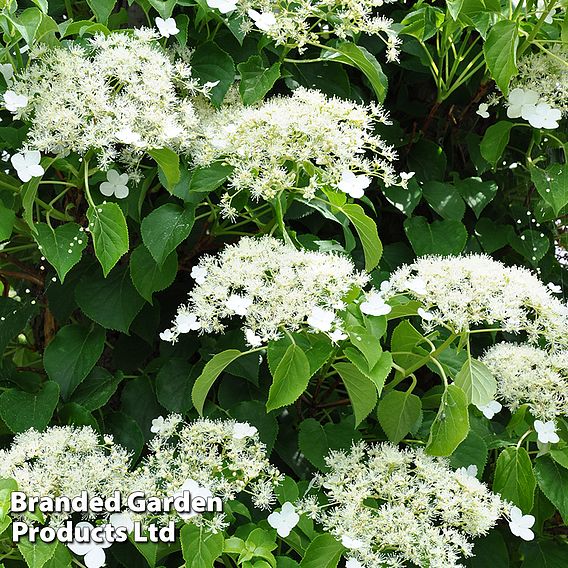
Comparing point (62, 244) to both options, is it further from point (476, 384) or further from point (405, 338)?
point (476, 384)

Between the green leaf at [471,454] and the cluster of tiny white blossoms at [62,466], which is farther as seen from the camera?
the green leaf at [471,454]

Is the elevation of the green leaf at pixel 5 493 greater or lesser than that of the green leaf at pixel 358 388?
lesser

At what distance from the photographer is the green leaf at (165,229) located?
4.62ft

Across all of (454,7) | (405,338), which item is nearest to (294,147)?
(405,338)

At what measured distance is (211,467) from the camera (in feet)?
4.23

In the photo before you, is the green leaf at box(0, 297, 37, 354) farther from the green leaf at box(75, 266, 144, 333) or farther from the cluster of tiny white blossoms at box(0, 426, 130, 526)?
the cluster of tiny white blossoms at box(0, 426, 130, 526)

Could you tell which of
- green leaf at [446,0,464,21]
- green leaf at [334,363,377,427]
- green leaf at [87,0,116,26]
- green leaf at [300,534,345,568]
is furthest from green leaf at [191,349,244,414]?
green leaf at [446,0,464,21]

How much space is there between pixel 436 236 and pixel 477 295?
1.38ft

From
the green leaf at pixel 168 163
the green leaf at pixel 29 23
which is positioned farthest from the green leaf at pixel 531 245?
the green leaf at pixel 29 23

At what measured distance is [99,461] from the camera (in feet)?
4.23

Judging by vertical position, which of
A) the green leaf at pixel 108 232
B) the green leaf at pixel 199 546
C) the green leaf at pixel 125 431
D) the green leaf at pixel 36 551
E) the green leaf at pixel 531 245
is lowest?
the green leaf at pixel 125 431

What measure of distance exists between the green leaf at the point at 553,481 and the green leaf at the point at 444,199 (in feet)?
1.71

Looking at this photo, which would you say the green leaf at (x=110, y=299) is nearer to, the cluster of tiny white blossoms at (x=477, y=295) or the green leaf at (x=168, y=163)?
the green leaf at (x=168, y=163)

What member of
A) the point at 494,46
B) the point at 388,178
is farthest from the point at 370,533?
the point at 494,46
